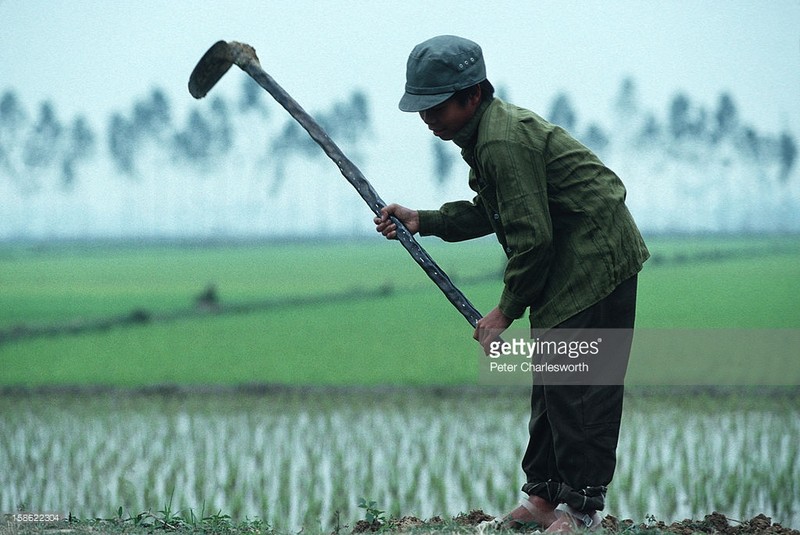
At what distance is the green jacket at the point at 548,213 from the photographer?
221cm

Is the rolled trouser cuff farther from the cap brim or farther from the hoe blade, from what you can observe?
the hoe blade

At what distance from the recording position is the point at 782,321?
20.5 feet

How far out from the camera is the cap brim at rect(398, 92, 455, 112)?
2.28m

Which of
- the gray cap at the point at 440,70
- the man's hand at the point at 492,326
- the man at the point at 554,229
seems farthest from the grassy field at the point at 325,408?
the gray cap at the point at 440,70

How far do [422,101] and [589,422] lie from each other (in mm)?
851

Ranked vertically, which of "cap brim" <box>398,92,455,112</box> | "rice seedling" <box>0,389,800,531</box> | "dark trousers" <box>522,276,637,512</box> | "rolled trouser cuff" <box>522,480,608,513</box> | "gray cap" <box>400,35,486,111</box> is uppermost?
"gray cap" <box>400,35,486,111</box>

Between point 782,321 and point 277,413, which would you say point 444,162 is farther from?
point 277,413

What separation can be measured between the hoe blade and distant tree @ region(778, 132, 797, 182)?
679 centimetres

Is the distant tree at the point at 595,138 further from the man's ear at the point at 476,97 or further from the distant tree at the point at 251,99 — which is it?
the man's ear at the point at 476,97

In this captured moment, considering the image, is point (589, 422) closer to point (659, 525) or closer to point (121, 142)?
point (659, 525)

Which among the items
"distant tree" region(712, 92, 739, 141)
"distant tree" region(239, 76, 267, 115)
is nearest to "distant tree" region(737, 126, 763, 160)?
"distant tree" region(712, 92, 739, 141)

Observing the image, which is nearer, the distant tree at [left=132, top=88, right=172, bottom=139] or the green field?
the green field

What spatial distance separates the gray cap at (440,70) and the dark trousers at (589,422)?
23.9 inches

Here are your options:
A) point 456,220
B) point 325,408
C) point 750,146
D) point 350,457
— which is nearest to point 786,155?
point 750,146
